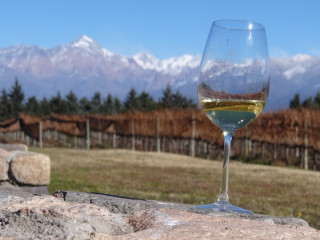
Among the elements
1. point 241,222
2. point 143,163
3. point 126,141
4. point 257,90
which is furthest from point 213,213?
point 126,141

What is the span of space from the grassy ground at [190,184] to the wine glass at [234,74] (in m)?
4.07

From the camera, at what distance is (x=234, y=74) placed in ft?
6.56

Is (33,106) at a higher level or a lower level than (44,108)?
higher

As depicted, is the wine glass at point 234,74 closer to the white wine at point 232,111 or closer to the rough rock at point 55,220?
the white wine at point 232,111

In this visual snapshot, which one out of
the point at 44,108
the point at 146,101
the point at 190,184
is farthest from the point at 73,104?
the point at 190,184

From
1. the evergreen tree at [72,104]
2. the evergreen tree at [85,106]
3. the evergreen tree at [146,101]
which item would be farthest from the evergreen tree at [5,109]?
the evergreen tree at [146,101]

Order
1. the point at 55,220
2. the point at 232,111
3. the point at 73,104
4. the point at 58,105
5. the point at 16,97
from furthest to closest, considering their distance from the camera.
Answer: the point at 73,104, the point at 58,105, the point at 16,97, the point at 232,111, the point at 55,220

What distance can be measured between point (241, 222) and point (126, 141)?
30.1 m

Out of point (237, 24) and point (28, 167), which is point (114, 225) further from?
point (28, 167)

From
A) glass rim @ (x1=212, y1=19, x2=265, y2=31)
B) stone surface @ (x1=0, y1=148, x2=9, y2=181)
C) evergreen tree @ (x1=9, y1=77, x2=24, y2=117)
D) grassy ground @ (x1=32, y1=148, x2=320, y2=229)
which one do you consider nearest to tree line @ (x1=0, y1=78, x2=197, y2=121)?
evergreen tree @ (x1=9, y1=77, x2=24, y2=117)

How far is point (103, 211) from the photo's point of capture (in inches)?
51.0

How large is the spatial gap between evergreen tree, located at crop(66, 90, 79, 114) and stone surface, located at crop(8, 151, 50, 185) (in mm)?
59578

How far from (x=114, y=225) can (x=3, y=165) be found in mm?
3980

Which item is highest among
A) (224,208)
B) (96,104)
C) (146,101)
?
(146,101)
